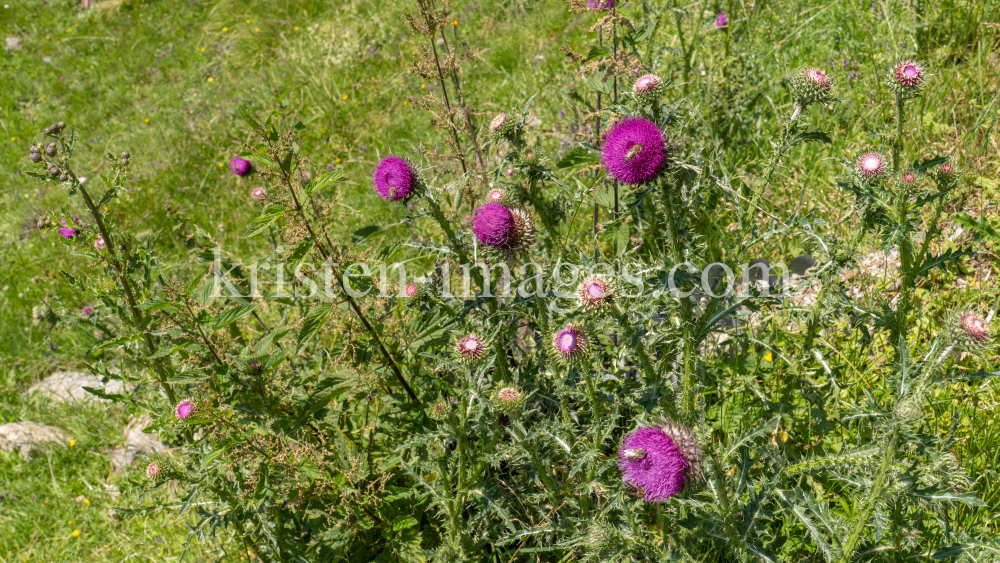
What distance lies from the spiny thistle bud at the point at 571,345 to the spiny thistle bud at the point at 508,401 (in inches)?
7.6

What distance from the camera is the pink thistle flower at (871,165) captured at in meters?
2.21

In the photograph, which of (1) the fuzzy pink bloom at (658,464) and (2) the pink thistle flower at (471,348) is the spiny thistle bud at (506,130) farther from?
(1) the fuzzy pink bloom at (658,464)

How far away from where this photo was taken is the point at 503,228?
217cm

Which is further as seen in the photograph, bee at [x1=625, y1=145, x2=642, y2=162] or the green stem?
bee at [x1=625, y1=145, x2=642, y2=162]

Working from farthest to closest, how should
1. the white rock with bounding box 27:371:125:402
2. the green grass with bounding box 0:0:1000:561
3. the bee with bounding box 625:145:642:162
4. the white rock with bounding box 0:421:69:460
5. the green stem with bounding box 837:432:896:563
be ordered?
1. the white rock with bounding box 27:371:125:402
2. the white rock with bounding box 0:421:69:460
3. the green grass with bounding box 0:0:1000:561
4. the bee with bounding box 625:145:642:162
5. the green stem with bounding box 837:432:896:563

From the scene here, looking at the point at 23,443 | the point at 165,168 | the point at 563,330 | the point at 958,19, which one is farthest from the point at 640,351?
the point at 165,168

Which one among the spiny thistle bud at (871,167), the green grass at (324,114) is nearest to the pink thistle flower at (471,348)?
the green grass at (324,114)

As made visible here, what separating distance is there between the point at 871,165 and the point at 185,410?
2662 mm

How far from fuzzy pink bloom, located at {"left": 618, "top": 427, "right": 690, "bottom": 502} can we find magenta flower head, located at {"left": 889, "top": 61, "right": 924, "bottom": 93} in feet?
4.66

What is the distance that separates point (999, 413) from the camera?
8.05 ft

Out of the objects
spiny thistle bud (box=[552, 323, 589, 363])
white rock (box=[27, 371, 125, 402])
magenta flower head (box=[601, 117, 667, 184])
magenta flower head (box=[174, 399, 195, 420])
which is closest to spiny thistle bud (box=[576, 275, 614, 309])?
spiny thistle bud (box=[552, 323, 589, 363])

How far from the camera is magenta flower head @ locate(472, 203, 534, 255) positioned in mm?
2164

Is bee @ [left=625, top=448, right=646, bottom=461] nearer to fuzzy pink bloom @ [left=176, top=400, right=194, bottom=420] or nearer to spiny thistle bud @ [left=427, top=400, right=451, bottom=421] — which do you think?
spiny thistle bud @ [left=427, top=400, right=451, bottom=421]

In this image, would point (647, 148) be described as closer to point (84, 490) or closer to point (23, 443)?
point (84, 490)
